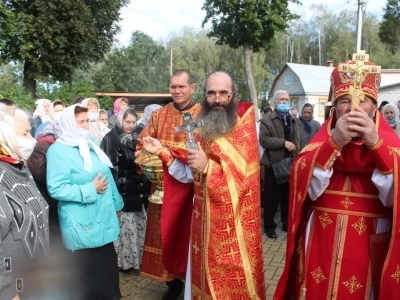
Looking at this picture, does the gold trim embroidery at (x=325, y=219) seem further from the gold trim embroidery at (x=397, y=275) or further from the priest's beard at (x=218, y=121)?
the priest's beard at (x=218, y=121)

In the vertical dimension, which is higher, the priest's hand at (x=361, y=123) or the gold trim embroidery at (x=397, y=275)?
the priest's hand at (x=361, y=123)

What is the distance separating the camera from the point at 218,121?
2781 millimetres

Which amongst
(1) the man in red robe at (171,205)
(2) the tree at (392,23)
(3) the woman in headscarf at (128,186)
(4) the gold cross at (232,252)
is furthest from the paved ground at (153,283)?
(2) the tree at (392,23)

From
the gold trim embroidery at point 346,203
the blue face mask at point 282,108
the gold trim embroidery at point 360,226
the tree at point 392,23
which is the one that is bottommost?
the gold trim embroidery at point 360,226

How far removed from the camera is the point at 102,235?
327 cm

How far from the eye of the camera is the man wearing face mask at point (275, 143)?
573 cm

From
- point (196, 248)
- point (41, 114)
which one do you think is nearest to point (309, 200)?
point (196, 248)

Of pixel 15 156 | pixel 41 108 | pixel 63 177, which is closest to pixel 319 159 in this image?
pixel 15 156

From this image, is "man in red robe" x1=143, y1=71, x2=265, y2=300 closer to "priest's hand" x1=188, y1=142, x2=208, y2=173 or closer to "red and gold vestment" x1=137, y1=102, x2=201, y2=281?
"priest's hand" x1=188, y1=142, x2=208, y2=173

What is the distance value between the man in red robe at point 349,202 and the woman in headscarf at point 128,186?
8.06 feet

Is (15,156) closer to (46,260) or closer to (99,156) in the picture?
(46,260)

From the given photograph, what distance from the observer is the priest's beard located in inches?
109

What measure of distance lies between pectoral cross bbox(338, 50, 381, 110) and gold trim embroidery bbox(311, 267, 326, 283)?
94 cm

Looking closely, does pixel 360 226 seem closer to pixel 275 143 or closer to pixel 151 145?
pixel 151 145
